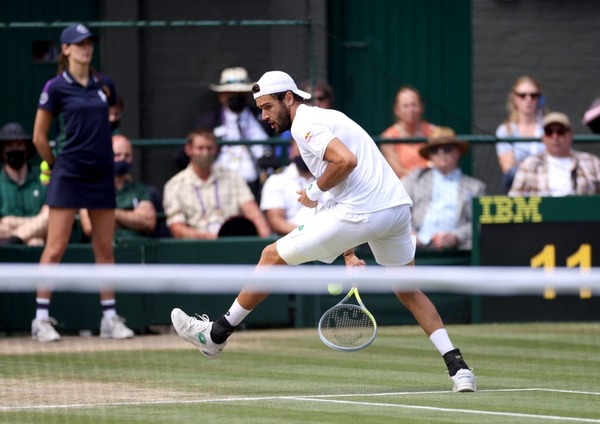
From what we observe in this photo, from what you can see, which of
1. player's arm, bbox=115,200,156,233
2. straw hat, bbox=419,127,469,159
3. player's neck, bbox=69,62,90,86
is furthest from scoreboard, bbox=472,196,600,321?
player's neck, bbox=69,62,90,86

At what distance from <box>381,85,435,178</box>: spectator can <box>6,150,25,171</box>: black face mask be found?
3.32 meters

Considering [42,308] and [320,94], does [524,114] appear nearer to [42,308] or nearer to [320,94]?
[320,94]

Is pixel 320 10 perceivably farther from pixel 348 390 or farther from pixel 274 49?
pixel 348 390

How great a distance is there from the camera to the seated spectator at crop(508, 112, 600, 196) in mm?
13406

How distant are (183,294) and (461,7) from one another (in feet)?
19.4

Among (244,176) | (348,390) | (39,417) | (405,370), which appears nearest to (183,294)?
(244,176)

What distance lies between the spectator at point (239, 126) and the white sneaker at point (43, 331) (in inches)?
96.1

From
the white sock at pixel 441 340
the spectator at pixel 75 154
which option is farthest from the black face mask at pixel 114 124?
the white sock at pixel 441 340

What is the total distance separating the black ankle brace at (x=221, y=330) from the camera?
884cm

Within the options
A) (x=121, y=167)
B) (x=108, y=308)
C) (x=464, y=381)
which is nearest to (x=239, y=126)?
(x=121, y=167)

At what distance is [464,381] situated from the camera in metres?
8.34

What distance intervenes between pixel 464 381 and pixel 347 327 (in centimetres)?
86

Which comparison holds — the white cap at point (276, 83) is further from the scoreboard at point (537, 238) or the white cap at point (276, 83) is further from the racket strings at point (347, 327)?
the scoreboard at point (537, 238)

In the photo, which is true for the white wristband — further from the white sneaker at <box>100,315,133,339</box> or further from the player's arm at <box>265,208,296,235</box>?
the player's arm at <box>265,208,296,235</box>
